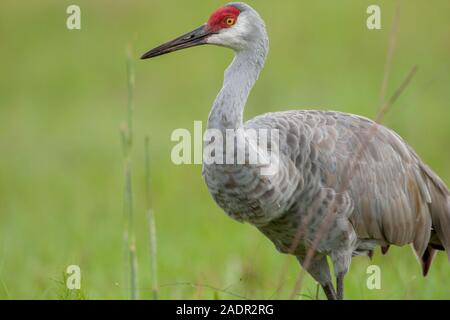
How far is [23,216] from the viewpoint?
10.4 m

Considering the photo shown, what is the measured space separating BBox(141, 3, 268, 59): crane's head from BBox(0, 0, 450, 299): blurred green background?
56.3 inches

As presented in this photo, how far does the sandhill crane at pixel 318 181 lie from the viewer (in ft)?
17.6

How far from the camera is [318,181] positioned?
577cm

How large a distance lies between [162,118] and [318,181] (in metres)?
8.12

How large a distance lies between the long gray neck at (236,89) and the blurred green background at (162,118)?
1357 mm

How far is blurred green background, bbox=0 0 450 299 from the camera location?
841cm

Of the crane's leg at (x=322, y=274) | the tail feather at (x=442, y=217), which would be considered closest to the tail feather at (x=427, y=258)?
the tail feather at (x=442, y=217)

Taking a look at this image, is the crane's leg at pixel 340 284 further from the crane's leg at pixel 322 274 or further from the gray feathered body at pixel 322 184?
the crane's leg at pixel 322 274

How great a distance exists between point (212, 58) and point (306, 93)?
7.82 ft

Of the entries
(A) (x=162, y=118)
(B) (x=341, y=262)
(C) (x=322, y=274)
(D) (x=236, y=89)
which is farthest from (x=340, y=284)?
(A) (x=162, y=118)

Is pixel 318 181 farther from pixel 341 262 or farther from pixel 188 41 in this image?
pixel 188 41

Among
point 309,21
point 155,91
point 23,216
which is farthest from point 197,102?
point 23,216

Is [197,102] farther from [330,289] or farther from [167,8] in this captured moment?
[330,289]

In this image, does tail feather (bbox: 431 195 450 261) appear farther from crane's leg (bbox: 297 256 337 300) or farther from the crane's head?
the crane's head
